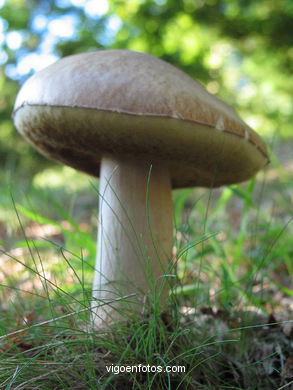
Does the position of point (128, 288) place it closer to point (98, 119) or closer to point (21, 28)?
point (98, 119)

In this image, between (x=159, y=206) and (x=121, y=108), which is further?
(x=159, y=206)

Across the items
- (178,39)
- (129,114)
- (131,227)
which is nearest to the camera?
(129,114)

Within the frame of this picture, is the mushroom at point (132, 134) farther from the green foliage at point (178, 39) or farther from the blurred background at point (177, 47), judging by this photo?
the green foliage at point (178, 39)

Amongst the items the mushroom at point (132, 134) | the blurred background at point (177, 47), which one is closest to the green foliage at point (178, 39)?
the blurred background at point (177, 47)

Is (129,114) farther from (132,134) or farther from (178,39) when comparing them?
(178,39)

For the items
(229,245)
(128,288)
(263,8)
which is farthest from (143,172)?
(263,8)

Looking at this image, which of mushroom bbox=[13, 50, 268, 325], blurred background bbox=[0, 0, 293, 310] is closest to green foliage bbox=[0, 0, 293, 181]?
blurred background bbox=[0, 0, 293, 310]

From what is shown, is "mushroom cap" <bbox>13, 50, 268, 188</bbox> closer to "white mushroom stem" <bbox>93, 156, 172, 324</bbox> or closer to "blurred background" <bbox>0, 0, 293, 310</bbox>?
"white mushroom stem" <bbox>93, 156, 172, 324</bbox>

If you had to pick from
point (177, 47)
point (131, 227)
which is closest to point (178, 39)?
point (177, 47)

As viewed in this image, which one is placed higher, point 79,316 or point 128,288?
point 128,288
